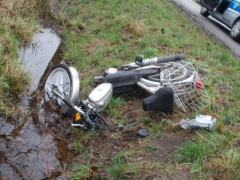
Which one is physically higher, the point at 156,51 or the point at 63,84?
the point at 156,51

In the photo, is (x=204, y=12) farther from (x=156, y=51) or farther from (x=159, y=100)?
(x=159, y=100)

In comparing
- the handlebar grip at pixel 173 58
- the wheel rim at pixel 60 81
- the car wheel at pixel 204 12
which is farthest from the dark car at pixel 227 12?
the wheel rim at pixel 60 81

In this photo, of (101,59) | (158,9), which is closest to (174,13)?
(158,9)

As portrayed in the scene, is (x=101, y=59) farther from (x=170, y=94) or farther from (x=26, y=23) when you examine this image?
(x=170, y=94)

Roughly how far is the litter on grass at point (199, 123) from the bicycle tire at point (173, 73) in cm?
66

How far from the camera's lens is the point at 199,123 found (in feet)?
14.6

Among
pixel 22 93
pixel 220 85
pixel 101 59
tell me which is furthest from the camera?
pixel 101 59

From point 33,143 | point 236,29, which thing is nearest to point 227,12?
point 236,29

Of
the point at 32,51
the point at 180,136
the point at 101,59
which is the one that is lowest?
the point at 32,51

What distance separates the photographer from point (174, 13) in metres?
10.9

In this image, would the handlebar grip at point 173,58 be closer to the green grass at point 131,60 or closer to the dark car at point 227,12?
the green grass at point 131,60

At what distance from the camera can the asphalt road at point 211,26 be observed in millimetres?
9652

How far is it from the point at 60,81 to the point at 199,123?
2119 mm

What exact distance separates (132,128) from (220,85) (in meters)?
2.02
